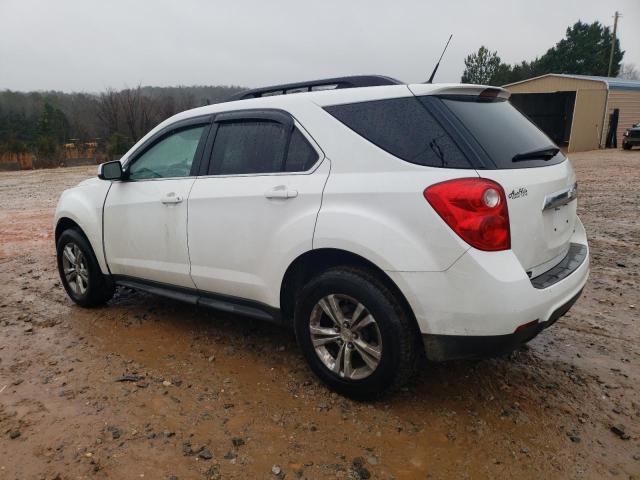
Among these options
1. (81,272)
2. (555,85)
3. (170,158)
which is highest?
(555,85)

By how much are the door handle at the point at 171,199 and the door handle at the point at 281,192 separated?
0.85 metres

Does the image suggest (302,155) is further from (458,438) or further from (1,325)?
(1,325)

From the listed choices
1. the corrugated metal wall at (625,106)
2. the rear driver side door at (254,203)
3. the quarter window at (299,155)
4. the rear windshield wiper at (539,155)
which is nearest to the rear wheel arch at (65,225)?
the rear driver side door at (254,203)

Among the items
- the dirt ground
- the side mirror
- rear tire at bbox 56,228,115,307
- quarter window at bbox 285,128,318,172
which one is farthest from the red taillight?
rear tire at bbox 56,228,115,307

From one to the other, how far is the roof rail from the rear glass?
46 cm

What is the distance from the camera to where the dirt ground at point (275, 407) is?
7.81 feet

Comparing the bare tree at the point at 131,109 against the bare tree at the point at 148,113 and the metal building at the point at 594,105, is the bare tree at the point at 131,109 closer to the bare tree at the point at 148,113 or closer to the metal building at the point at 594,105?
the bare tree at the point at 148,113

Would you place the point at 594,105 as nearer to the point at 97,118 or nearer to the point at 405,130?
the point at 405,130

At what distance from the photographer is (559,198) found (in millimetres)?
2740

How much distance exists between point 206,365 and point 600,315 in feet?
10.5

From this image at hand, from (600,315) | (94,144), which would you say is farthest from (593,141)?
(94,144)

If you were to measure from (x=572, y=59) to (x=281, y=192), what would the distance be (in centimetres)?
5054

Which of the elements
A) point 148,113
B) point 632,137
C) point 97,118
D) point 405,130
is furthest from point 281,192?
point 97,118

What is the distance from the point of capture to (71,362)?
3.49 m
